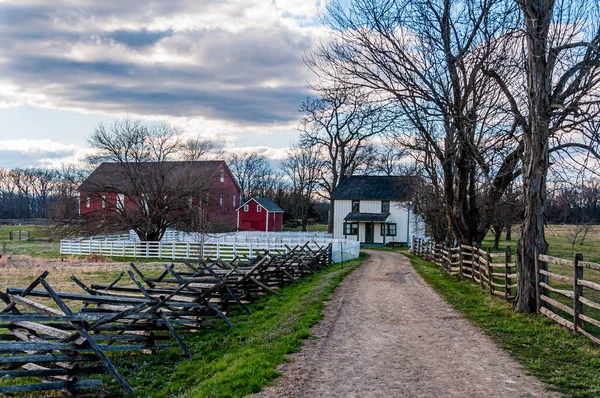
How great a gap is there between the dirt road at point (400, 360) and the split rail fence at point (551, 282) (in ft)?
6.14

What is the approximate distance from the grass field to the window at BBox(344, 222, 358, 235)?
1355 inches

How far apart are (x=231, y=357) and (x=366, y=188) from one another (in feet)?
141

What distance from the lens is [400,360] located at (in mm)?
7883

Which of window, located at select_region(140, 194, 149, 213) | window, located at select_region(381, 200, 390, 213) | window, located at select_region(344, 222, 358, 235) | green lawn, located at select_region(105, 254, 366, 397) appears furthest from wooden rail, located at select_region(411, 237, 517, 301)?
window, located at select_region(140, 194, 149, 213)

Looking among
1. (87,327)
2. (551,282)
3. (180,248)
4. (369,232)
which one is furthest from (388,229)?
(87,327)

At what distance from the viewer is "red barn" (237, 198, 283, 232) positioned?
55812mm

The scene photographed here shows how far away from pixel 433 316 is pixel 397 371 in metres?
4.57

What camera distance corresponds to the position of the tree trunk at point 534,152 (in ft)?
36.9

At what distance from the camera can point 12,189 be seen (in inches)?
3925

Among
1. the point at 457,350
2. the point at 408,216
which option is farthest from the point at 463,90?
the point at 408,216

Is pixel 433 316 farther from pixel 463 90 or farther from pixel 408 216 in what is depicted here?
pixel 408 216

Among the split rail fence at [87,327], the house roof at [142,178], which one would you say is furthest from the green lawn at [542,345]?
the house roof at [142,178]

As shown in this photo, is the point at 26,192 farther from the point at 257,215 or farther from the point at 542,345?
the point at 542,345

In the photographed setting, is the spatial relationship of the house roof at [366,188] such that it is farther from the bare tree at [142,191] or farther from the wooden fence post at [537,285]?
the wooden fence post at [537,285]
